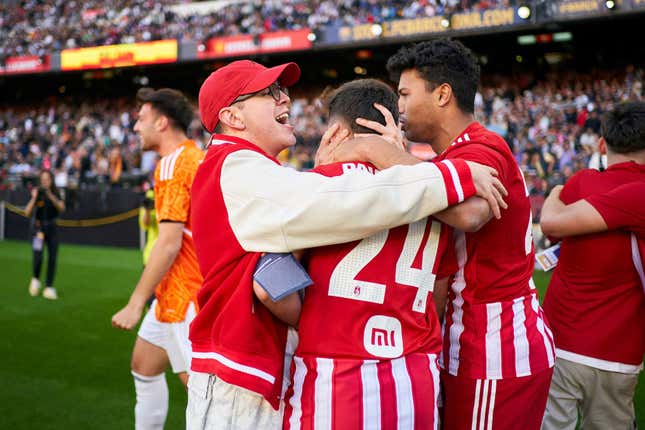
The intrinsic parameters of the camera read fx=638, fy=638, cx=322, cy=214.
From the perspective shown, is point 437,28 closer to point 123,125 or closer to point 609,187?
point 123,125

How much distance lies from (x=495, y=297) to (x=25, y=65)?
3446cm

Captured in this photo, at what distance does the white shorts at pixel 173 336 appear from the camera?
3730mm

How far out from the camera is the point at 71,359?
6.43 meters

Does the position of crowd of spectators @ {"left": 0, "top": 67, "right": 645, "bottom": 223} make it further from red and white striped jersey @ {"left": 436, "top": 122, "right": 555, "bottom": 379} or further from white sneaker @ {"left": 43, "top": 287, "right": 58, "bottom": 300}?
red and white striped jersey @ {"left": 436, "top": 122, "right": 555, "bottom": 379}

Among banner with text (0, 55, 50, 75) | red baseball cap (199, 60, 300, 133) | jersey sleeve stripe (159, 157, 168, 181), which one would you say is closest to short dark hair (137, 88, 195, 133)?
jersey sleeve stripe (159, 157, 168, 181)

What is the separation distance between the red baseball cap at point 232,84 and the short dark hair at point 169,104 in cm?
189

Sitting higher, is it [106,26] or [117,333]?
[106,26]

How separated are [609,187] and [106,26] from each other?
33037 millimetres

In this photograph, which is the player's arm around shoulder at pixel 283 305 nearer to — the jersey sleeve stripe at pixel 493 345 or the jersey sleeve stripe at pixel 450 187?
the jersey sleeve stripe at pixel 450 187

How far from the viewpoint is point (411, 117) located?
252 cm

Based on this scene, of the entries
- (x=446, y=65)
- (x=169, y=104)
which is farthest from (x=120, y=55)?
(x=446, y=65)

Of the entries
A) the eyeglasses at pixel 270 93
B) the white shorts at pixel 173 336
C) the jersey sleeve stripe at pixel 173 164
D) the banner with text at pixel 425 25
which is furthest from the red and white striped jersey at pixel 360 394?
the banner with text at pixel 425 25

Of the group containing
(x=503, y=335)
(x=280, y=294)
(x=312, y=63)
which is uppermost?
(x=312, y=63)

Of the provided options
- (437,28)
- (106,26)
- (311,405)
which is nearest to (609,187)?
(311,405)
